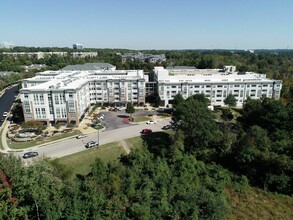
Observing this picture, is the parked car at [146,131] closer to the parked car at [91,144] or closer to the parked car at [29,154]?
the parked car at [91,144]

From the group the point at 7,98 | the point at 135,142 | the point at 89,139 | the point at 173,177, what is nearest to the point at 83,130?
the point at 89,139

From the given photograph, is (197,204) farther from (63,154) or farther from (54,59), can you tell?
(54,59)

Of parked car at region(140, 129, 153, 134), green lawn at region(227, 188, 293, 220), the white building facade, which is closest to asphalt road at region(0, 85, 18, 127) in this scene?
parked car at region(140, 129, 153, 134)

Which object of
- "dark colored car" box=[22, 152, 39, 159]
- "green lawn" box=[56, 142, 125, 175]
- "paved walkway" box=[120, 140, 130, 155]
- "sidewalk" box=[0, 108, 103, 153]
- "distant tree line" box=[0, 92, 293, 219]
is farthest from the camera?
"sidewalk" box=[0, 108, 103, 153]

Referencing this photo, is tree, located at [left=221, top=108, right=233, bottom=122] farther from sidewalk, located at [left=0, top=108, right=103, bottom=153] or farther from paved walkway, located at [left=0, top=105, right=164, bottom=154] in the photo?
sidewalk, located at [left=0, top=108, right=103, bottom=153]

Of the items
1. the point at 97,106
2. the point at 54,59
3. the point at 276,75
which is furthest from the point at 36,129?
the point at 54,59
